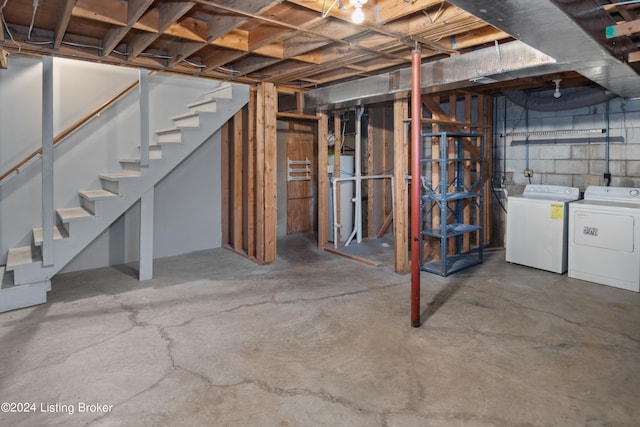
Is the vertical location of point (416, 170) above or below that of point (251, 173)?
below

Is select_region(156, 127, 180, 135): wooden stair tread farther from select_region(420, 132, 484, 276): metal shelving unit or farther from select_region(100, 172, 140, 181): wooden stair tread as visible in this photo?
select_region(420, 132, 484, 276): metal shelving unit

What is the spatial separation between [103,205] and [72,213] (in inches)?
15.3

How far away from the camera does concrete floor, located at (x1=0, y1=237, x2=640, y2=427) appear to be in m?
1.99

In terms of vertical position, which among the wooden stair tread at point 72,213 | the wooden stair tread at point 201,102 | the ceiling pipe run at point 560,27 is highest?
the wooden stair tread at point 201,102

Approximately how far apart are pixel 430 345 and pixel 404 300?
0.84 m

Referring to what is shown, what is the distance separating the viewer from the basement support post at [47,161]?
3354 millimetres

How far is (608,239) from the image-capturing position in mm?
3865

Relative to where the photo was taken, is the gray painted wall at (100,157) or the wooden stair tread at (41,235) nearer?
the wooden stair tread at (41,235)

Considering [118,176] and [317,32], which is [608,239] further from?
[118,176]

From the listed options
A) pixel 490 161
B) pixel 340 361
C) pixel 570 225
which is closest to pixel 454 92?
pixel 490 161

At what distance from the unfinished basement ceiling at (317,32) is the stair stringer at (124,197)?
0.49m

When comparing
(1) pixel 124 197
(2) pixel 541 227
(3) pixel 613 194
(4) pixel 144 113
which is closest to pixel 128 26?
(4) pixel 144 113

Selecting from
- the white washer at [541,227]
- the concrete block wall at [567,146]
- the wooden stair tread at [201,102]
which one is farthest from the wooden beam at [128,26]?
the concrete block wall at [567,146]

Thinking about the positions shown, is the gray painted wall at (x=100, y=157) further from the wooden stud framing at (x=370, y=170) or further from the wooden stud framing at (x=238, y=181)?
the wooden stud framing at (x=370, y=170)
